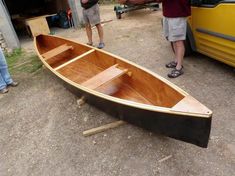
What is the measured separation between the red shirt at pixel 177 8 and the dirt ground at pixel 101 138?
1087mm

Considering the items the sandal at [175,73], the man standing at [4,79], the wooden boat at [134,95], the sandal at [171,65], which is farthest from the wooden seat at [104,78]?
the man standing at [4,79]

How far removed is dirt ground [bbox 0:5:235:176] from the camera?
2676 mm

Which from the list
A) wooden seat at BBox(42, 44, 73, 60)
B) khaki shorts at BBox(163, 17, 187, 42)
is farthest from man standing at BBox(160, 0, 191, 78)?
wooden seat at BBox(42, 44, 73, 60)

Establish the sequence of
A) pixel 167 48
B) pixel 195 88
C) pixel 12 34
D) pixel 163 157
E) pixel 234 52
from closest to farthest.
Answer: pixel 163 157, pixel 234 52, pixel 195 88, pixel 167 48, pixel 12 34

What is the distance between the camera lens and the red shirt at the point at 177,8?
370 cm

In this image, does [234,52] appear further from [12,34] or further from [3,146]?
[12,34]

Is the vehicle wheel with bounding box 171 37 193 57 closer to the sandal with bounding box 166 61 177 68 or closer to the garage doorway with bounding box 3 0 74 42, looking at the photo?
the sandal with bounding box 166 61 177 68

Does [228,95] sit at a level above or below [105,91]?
below

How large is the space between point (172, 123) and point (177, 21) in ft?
6.99

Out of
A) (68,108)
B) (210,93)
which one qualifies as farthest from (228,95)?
(68,108)

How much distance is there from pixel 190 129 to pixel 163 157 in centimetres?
66

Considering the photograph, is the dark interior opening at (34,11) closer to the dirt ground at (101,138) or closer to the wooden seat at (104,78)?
the dirt ground at (101,138)

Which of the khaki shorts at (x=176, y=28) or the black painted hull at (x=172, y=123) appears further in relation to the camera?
the khaki shorts at (x=176, y=28)

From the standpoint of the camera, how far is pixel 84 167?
280 cm
